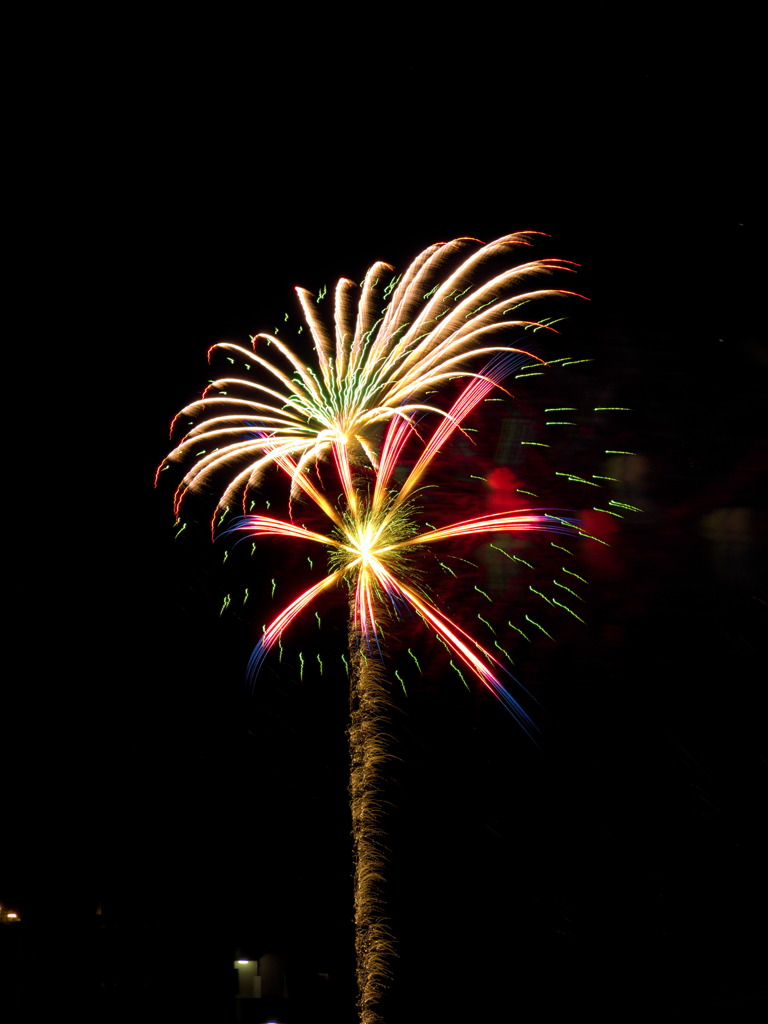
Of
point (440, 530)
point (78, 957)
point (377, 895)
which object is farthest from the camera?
point (78, 957)

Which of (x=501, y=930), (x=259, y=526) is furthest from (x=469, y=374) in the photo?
(x=501, y=930)

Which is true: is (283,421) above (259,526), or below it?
above

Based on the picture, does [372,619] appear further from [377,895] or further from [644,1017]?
[644,1017]

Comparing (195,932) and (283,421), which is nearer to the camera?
(283,421)

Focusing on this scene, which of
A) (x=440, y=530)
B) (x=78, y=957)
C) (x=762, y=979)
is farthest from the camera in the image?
(x=762, y=979)

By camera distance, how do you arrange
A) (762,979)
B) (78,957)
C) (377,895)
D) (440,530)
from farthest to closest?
(762,979) → (78,957) → (377,895) → (440,530)

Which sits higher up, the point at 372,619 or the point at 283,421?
the point at 283,421

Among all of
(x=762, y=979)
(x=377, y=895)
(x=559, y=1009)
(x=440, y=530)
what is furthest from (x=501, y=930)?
(x=440, y=530)

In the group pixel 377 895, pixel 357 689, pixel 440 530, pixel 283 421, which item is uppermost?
pixel 283 421

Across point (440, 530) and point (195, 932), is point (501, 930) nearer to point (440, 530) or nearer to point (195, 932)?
point (195, 932)
